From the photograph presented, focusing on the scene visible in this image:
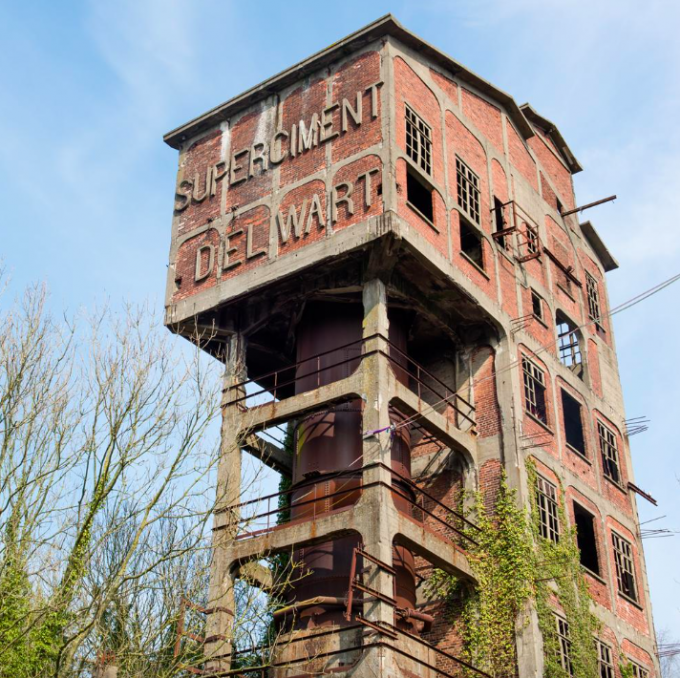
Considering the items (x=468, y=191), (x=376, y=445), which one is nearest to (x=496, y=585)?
(x=376, y=445)

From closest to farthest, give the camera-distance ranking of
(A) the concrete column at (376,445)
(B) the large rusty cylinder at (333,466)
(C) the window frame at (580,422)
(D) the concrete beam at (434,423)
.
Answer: (A) the concrete column at (376,445)
(B) the large rusty cylinder at (333,466)
(D) the concrete beam at (434,423)
(C) the window frame at (580,422)

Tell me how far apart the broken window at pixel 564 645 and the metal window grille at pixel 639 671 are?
11.4ft

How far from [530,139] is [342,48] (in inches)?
319

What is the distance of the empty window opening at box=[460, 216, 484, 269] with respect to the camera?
26281 mm

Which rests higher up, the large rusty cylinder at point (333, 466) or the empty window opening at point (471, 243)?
the empty window opening at point (471, 243)

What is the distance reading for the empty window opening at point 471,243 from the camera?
26281 millimetres

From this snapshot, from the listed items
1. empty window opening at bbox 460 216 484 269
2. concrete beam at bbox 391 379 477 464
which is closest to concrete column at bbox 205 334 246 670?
concrete beam at bbox 391 379 477 464

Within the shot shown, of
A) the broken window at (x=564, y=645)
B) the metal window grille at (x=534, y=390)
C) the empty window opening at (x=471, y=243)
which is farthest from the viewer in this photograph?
the empty window opening at (x=471, y=243)

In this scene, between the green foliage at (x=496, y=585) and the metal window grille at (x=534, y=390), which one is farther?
the metal window grille at (x=534, y=390)

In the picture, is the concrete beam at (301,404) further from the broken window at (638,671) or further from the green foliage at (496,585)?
the broken window at (638,671)

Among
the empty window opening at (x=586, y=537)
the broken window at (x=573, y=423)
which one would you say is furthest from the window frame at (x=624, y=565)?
the broken window at (x=573, y=423)

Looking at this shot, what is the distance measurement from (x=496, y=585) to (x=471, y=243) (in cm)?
870

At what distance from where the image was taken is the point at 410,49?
26000mm

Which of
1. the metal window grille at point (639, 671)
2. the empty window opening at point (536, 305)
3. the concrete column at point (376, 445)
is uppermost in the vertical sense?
the empty window opening at point (536, 305)
